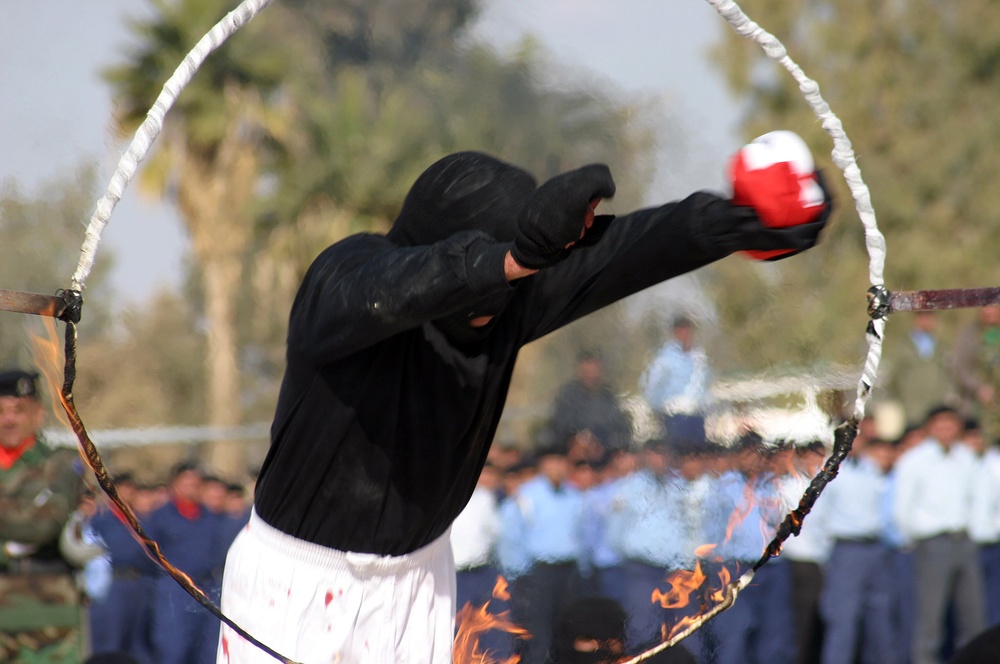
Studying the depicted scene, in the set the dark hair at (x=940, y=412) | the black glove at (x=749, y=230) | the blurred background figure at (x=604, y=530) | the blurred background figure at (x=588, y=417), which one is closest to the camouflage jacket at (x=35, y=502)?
the blurred background figure at (x=604, y=530)

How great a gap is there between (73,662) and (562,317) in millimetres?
4117

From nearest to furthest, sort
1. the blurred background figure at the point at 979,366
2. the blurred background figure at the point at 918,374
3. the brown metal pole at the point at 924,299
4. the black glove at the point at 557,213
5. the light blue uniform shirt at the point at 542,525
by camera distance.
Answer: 1. the black glove at the point at 557,213
2. the brown metal pole at the point at 924,299
3. the light blue uniform shirt at the point at 542,525
4. the blurred background figure at the point at 918,374
5. the blurred background figure at the point at 979,366

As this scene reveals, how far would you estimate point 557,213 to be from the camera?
2012 mm

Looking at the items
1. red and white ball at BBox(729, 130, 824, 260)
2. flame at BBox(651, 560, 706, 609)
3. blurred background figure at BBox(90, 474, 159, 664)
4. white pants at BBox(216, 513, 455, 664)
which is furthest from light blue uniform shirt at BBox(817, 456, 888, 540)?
red and white ball at BBox(729, 130, 824, 260)

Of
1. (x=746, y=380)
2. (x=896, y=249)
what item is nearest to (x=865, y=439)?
(x=746, y=380)

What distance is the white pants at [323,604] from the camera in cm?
267

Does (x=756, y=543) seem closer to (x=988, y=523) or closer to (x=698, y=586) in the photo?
(x=698, y=586)

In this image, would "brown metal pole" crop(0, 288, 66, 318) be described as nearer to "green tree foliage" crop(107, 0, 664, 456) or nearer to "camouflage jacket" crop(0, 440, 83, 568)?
"camouflage jacket" crop(0, 440, 83, 568)

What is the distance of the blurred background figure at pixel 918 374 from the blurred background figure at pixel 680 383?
9.74 ft

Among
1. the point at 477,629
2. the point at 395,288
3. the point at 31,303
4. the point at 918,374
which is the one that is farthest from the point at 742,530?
the point at 918,374

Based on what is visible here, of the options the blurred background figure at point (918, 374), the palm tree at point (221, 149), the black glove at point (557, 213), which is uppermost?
the palm tree at point (221, 149)

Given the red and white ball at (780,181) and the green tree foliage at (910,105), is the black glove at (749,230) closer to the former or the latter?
the red and white ball at (780,181)

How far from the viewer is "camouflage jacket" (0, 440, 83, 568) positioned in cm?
551

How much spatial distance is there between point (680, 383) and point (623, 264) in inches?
150
